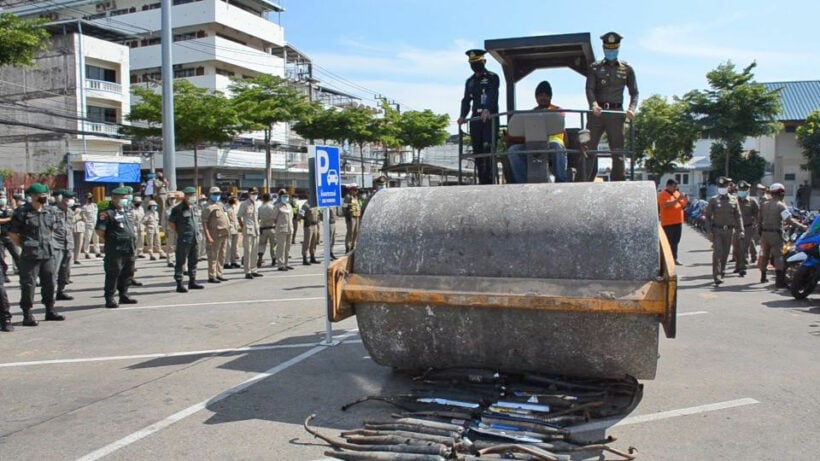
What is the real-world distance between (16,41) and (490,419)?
1612cm

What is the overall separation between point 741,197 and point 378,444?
12.2 meters

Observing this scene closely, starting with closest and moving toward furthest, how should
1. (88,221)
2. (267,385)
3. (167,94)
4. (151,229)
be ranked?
(267,385), (151,229), (88,221), (167,94)

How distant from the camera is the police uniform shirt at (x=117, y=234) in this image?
33.3 ft

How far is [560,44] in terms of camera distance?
706cm

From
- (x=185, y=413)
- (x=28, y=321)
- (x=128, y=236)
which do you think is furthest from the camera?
(x=128, y=236)

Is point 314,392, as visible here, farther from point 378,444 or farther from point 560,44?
point 560,44

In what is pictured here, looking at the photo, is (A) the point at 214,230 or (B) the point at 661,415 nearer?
(B) the point at 661,415

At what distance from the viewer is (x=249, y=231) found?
14.2 metres

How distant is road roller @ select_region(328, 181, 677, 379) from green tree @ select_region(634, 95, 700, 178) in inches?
1307

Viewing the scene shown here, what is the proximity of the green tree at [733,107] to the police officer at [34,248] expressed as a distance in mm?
31822

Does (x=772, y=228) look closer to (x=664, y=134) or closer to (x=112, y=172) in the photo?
(x=664, y=134)

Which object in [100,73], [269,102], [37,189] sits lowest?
[37,189]

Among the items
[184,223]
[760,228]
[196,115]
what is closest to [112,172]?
[196,115]

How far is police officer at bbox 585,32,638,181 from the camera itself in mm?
7168
